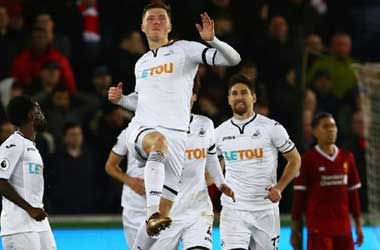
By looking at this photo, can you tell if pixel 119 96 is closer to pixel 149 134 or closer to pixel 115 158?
pixel 149 134

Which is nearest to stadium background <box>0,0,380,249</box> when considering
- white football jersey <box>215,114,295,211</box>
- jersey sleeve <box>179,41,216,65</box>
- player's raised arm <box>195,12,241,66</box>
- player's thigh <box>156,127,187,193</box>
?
white football jersey <box>215,114,295,211</box>

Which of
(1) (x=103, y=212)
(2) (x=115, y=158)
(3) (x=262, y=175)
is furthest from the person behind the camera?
(1) (x=103, y=212)

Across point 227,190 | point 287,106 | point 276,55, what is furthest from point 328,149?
point 276,55

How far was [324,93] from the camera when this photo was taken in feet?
54.5

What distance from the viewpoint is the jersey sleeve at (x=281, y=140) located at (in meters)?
10.6

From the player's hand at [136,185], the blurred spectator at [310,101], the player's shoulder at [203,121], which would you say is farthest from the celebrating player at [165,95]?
the blurred spectator at [310,101]

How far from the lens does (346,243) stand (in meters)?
11.4

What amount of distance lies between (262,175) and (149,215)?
1811 millimetres

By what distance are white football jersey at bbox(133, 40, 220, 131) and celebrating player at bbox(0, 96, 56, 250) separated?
86cm

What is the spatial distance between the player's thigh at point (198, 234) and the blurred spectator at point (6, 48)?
6355 mm

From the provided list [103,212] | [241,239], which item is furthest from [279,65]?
[241,239]

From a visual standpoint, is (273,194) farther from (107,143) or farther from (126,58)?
(126,58)

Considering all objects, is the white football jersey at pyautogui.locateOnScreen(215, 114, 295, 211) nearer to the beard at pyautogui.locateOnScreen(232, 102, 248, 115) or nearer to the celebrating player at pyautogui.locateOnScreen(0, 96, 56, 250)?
the beard at pyautogui.locateOnScreen(232, 102, 248, 115)

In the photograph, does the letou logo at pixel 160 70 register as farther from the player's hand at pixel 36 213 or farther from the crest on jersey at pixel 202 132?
the player's hand at pixel 36 213
